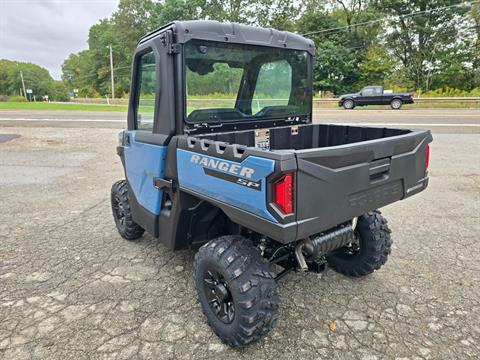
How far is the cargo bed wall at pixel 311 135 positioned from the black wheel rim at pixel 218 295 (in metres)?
1.15

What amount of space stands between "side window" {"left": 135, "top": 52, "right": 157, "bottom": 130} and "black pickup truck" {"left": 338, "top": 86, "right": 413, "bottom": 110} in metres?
23.9

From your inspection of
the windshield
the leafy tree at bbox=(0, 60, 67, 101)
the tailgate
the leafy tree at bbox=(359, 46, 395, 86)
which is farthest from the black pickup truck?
the leafy tree at bbox=(0, 60, 67, 101)

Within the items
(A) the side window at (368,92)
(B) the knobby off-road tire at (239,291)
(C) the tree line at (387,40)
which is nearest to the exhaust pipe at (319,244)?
(B) the knobby off-road tire at (239,291)

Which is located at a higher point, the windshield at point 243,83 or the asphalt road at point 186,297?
the windshield at point 243,83

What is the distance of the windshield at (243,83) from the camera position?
9.20 feet

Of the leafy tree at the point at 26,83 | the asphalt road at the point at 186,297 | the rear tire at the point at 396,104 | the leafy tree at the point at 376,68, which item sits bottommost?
the asphalt road at the point at 186,297

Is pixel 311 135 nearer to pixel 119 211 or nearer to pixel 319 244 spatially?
pixel 319 244

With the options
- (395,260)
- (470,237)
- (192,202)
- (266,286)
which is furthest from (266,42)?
(470,237)

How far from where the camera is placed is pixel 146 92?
3.16 metres

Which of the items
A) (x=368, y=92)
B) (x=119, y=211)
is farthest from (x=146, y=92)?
(x=368, y=92)

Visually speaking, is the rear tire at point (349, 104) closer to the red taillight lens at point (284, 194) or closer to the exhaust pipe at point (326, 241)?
the exhaust pipe at point (326, 241)

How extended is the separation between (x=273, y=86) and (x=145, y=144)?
1.36 m

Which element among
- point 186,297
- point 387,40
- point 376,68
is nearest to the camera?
point 186,297

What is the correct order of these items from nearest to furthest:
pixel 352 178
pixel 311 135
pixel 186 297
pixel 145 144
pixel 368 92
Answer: pixel 352 178 < pixel 186 297 < pixel 145 144 < pixel 311 135 < pixel 368 92
